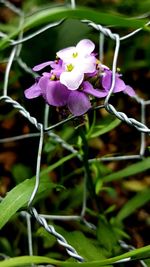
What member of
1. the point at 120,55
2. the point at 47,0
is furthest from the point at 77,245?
the point at 47,0

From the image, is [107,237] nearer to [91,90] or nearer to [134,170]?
[134,170]

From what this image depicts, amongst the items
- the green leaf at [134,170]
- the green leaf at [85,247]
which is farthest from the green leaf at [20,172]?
the green leaf at [85,247]

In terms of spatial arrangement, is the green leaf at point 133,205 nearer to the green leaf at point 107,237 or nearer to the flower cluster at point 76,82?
the green leaf at point 107,237

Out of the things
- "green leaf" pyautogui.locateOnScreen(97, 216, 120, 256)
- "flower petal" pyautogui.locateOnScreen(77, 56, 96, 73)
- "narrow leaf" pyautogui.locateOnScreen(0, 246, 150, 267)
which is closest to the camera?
"narrow leaf" pyautogui.locateOnScreen(0, 246, 150, 267)

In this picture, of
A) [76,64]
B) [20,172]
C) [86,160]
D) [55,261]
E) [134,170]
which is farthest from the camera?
[20,172]

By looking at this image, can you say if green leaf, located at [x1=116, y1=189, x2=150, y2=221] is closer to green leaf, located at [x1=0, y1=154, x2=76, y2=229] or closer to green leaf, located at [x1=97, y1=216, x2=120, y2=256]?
green leaf, located at [x1=97, y1=216, x2=120, y2=256]

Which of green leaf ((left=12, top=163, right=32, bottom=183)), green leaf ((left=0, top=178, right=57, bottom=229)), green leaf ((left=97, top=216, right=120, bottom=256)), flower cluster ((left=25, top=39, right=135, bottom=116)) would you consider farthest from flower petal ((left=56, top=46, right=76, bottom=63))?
green leaf ((left=12, top=163, right=32, bottom=183))

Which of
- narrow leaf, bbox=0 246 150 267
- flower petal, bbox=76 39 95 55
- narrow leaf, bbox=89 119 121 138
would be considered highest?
flower petal, bbox=76 39 95 55

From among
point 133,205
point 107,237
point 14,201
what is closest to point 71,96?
point 14,201
